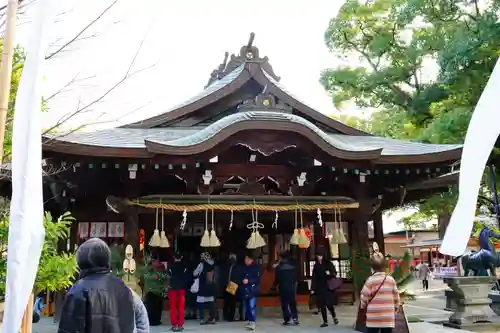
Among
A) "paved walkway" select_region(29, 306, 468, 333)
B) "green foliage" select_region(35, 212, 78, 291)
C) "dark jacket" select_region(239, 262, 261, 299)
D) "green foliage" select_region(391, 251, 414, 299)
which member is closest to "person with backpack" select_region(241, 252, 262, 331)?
"dark jacket" select_region(239, 262, 261, 299)

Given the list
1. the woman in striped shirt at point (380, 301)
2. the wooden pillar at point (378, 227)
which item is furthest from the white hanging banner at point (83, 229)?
the wooden pillar at point (378, 227)

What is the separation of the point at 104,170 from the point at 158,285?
252 centimetres

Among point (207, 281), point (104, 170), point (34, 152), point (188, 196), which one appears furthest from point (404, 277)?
point (34, 152)

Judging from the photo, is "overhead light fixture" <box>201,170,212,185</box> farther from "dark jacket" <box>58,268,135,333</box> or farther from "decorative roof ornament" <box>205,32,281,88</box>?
"dark jacket" <box>58,268,135,333</box>

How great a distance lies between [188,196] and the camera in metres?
9.67

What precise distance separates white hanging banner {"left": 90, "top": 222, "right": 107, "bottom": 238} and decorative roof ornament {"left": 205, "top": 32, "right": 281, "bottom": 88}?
523 centimetres

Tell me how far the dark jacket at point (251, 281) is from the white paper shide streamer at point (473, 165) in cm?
608

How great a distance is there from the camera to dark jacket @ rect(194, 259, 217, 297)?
9555 mm

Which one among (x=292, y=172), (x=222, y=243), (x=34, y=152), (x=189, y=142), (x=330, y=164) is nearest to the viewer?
(x=34, y=152)

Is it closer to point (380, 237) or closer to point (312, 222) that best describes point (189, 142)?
point (312, 222)

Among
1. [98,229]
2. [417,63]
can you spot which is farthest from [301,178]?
[417,63]

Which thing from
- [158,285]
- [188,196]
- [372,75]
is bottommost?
[158,285]

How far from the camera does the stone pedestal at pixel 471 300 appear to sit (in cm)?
1064

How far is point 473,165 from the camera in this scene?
3.45m
